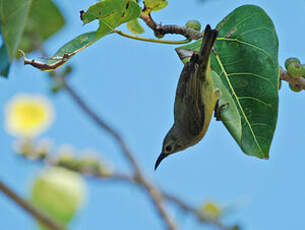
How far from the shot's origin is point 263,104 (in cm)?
130

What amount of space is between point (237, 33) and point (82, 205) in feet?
8.06

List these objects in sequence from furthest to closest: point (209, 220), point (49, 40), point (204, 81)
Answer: point (209, 220)
point (49, 40)
point (204, 81)

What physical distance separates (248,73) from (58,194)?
A: 2447 mm

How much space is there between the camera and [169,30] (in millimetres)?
1441

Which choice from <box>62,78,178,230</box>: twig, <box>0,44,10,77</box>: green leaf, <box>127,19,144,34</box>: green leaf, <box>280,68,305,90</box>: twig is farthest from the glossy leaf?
<box>62,78,178,230</box>: twig

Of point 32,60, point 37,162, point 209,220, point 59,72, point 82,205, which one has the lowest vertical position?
point 209,220

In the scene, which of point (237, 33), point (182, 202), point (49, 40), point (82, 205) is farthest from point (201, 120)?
point (82, 205)

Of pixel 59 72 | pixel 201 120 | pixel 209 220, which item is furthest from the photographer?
pixel 209 220

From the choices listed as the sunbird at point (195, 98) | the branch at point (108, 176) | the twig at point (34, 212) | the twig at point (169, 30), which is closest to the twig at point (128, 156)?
the branch at point (108, 176)

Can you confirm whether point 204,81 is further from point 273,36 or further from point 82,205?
point 82,205

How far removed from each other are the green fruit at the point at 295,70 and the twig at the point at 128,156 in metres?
1.51

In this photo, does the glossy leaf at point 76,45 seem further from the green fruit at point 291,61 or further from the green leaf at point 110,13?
the green fruit at point 291,61

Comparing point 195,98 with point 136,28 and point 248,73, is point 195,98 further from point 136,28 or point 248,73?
point 136,28

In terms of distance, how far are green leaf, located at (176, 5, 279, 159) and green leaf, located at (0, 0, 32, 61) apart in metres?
0.46
